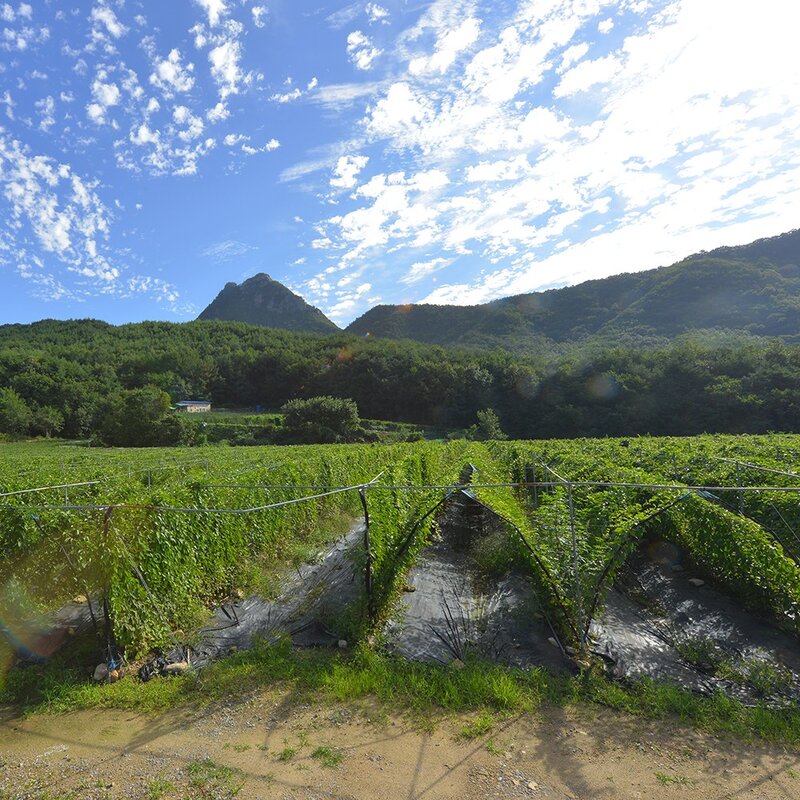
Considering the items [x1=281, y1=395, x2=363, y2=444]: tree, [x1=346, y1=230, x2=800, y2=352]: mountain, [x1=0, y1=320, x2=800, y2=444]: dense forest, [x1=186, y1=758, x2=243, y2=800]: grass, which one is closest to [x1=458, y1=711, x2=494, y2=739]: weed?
[x1=186, y1=758, x2=243, y2=800]: grass

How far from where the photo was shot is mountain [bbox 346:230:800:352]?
2771 inches

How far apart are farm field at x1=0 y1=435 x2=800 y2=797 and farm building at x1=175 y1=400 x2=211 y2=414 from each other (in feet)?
247

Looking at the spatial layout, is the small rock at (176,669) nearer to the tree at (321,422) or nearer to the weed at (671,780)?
the weed at (671,780)

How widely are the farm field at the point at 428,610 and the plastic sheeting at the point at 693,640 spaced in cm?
2

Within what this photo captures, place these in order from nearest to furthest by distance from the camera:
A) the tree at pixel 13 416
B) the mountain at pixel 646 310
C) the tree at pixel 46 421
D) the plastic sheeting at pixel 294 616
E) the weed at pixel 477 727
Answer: the weed at pixel 477 727, the plastic sheeting at pixel 294 616, the tree at pixel 13 416, the tree at pixel 46 421, the mountain at pixel 646 310

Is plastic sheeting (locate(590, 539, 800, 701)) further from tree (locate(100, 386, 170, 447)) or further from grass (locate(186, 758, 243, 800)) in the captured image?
tree (locate(100, 386, 170, 447))

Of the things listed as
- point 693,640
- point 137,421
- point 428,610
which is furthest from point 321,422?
point 693,640

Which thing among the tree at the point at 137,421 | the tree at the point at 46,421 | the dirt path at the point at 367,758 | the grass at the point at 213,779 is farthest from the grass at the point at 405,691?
the tree at the point at 46,421

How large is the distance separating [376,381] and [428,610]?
74276mm

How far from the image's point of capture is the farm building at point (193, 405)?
3031 inches

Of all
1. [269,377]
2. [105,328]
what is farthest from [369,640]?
[105,328]

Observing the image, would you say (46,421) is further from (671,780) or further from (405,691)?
(671,780)

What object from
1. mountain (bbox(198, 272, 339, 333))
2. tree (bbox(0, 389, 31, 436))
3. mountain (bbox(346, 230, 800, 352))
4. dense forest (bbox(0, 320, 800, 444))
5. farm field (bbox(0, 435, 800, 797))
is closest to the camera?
farm field (bbox(0, 435, 800, 797))

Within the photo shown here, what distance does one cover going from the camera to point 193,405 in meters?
81.4
